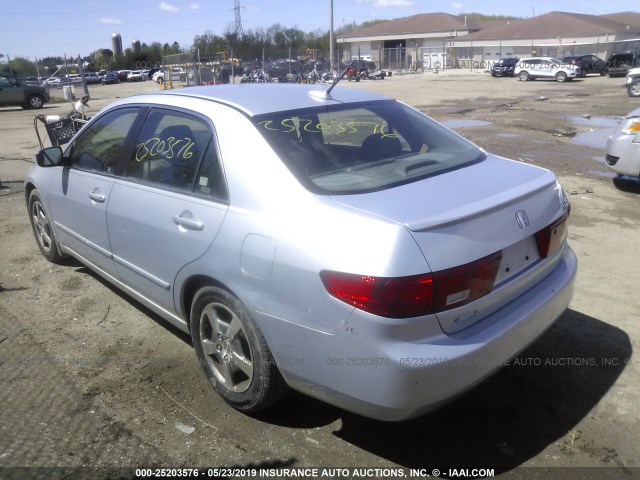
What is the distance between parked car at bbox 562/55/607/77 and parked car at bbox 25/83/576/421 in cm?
4268

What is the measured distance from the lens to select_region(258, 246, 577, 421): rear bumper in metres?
2.24

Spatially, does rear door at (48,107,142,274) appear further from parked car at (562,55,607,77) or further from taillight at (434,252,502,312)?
parked car at (562,55,607,77)

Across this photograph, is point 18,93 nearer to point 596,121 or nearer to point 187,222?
Answer: point 596,121

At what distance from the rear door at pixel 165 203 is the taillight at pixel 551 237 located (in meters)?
1.61

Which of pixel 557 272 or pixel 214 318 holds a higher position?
pixel 557 272

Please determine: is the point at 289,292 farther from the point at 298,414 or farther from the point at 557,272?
the point at 557,272

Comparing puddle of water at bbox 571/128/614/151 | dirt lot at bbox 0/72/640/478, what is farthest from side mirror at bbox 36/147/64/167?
puddle of water at bbox 571/128/614/151

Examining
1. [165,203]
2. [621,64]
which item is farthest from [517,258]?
[621,64]

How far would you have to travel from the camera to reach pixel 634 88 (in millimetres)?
23641

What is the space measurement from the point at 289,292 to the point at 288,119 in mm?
1136

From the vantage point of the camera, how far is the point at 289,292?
2455mm

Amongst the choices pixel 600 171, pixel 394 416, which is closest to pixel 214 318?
pixel 394 416

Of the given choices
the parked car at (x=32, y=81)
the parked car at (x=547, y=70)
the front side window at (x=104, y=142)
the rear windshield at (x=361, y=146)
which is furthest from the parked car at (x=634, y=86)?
the parked car at (x=32, y=81)

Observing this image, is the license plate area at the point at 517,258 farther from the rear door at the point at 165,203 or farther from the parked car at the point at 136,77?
the parked car at the point at 136,77
